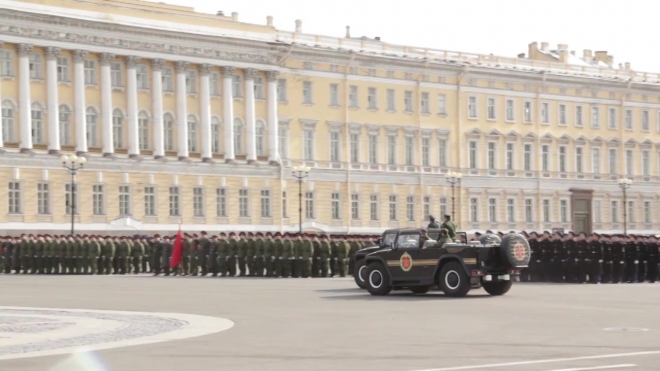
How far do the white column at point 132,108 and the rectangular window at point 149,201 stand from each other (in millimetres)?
1754

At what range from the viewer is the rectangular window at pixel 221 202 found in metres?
71.6

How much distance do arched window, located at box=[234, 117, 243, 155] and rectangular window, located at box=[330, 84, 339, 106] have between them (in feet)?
18.8

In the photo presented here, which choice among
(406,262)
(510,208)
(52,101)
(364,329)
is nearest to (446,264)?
(406,262)

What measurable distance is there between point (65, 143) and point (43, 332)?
46375mm

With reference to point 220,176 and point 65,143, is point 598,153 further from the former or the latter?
point 65,143

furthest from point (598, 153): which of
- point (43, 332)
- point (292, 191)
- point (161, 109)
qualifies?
point (43, 332)

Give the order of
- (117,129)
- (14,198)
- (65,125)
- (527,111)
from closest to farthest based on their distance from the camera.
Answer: (14,198) → (65,125) → (117,129) → (527,111)

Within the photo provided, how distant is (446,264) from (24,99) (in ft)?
124

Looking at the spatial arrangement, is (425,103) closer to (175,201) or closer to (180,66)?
(180,66)

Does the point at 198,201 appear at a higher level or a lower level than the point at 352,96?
lower

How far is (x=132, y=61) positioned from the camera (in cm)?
6775

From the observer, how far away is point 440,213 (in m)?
82.0

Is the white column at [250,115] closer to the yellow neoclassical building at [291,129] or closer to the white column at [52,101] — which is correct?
the yellow neoclassical building at [291,129]

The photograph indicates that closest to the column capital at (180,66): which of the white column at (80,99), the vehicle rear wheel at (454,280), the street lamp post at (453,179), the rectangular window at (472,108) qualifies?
the white column at (80,99)
